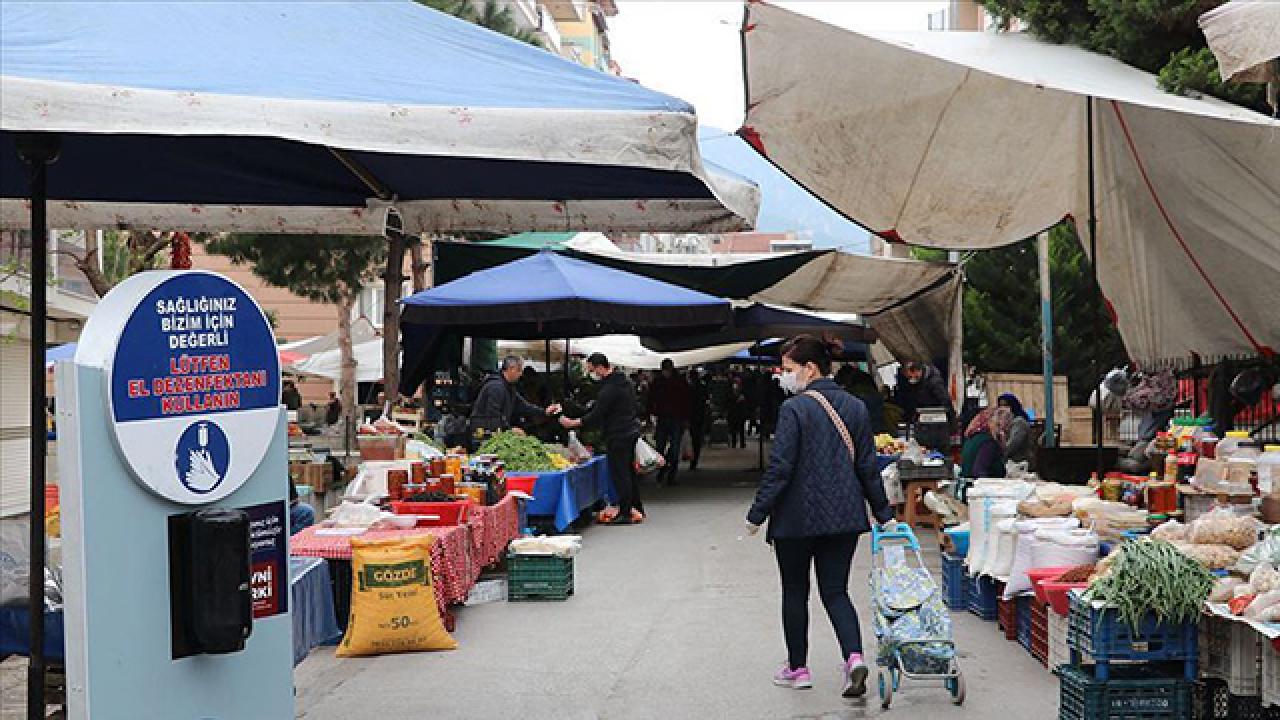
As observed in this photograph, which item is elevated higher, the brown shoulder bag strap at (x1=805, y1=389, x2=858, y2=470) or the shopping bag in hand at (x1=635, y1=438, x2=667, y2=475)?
the brown shoulder bag strap at (x1=805, y1=389, x2=858, y2=470)

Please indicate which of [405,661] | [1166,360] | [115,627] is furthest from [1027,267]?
[115,627]

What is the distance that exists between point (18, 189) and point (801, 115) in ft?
15.3

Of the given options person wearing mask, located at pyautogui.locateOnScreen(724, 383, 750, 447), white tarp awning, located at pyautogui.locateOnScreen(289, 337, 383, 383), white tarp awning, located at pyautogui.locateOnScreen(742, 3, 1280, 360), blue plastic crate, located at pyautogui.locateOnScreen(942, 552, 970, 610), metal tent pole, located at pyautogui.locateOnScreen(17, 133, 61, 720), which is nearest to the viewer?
metal tent pole, located at pyautogui.locateOnScreen(17, 133, 61, 720)

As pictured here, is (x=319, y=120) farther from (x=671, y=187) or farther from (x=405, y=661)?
(x=405, y=661)

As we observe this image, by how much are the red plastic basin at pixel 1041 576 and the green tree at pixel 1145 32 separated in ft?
23.6

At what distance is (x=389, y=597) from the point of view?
8.92 meters

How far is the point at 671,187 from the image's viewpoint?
672 cm

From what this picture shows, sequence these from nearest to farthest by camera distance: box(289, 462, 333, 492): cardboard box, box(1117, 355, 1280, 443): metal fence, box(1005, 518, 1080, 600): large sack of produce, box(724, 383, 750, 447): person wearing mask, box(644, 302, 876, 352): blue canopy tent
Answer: box(1005, 518, 1080, 600): large sack of produce
box(1117, 355, 1280, 443): metal fence
box(289, 462, 333, 492): cardboard box
box(644, 302, 876, 352): blue canopy tent
box(724, 383, 750, 447): person wearing mask

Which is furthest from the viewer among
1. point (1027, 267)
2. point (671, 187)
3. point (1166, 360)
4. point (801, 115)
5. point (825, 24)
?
point (1027, 267)

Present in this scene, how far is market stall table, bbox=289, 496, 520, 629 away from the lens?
9211mm

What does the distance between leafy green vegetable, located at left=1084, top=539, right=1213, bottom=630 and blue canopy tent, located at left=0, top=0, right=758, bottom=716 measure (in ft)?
8.15

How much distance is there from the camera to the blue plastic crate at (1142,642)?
267 inches

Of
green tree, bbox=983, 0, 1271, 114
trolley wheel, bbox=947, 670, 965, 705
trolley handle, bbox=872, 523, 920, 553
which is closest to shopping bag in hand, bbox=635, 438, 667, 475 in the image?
green tree, bbox=983, 0, 1271, 114

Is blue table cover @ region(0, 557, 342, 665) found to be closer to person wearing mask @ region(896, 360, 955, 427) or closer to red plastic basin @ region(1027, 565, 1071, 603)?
red plastic basin @ region(1027, 565, 1071, 603)
